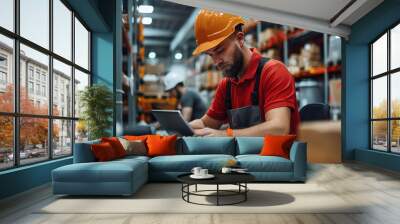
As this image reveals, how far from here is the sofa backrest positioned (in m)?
5.66

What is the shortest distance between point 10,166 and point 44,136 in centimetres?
94

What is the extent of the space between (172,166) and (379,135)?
458 cm

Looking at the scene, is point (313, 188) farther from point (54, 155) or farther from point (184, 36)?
point (184, 36)

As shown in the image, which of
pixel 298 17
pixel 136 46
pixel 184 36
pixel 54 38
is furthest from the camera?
pixel 184 36

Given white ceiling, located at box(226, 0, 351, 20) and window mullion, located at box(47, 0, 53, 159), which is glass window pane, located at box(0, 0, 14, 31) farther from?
white ceiling, located at box(226, 0, 351, 20)

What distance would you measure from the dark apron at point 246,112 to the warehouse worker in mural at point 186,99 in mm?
764

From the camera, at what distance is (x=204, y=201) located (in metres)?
3.88

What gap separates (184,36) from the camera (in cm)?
1192

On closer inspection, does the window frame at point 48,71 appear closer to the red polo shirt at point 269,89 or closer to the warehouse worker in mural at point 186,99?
the warehouse worker in mural at point 186,99

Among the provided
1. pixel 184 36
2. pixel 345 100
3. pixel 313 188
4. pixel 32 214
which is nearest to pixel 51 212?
pixel 32 214

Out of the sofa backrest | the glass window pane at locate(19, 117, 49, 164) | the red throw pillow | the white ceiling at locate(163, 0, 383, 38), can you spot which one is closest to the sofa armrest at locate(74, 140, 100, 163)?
the red throw pillow

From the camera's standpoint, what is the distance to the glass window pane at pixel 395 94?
686 centimetres

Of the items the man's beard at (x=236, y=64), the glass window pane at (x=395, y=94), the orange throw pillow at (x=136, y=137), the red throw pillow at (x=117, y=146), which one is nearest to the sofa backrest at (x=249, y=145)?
the man's beard at (x=236, y=64)

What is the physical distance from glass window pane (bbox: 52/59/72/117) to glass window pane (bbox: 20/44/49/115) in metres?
0.31
